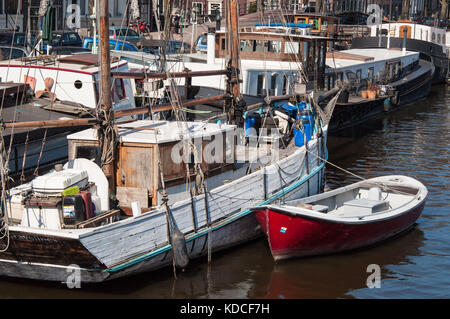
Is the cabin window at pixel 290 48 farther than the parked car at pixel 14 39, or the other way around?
the parked car at pixel 14 39

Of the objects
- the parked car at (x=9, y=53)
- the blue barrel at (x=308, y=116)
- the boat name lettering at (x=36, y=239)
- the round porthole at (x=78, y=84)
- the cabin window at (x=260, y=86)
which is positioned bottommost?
the boat name lettering at (x=36, y=239)

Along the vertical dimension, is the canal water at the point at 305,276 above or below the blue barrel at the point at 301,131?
below

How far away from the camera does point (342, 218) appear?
51.7 feet

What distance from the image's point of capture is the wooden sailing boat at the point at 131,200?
1305cm

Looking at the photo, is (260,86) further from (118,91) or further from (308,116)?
(118,91)

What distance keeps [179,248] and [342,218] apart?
4242 mm

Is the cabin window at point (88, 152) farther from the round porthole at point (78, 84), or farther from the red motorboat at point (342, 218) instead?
the round porthole at point (78, 84)

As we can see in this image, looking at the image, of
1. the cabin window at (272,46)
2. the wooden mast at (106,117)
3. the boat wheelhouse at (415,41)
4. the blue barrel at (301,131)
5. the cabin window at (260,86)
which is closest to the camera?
the wooden mast at (106,117)

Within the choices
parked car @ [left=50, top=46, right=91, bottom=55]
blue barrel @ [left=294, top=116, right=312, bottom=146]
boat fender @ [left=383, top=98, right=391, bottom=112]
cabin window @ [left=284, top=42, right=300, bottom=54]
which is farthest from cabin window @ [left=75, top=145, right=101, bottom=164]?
boat fender @ [left=383, top=98, right=391, bottom=112]

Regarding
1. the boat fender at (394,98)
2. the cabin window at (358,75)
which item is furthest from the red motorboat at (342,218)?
the boat fender at (394,98)

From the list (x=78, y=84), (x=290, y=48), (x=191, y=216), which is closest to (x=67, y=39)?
(x=290, y=48)

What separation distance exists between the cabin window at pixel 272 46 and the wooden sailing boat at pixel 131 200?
12002 mm

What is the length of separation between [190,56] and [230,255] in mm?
15658
